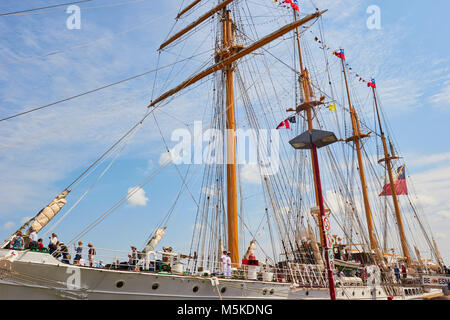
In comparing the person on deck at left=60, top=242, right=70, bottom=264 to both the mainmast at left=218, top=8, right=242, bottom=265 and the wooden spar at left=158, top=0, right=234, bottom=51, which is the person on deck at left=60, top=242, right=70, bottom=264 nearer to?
the mainmast at left=218, top=8, right=242, bottom=265

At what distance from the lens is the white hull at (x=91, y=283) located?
390 inches

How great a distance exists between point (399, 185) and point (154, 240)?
103ft

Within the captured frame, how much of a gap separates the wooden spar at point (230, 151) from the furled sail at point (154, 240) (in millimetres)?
3479

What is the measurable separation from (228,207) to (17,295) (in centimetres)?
1090

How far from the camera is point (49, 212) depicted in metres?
11.4

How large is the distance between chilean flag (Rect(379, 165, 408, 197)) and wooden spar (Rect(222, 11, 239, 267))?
80.6 ft

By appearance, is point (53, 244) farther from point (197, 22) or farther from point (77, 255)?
point (197, 22)

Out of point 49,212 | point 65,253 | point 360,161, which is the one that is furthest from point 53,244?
point 360,161

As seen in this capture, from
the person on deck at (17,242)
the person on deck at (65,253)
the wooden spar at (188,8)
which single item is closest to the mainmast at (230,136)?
the wooden spar at (188,8)

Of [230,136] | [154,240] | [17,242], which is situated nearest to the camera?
[17,242]

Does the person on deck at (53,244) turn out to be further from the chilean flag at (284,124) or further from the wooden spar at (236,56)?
the chilean flag at (284,124)

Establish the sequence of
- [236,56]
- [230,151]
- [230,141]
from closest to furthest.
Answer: [230,151] → [230,141] → [236,56]

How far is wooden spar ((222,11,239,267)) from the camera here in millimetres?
17844
